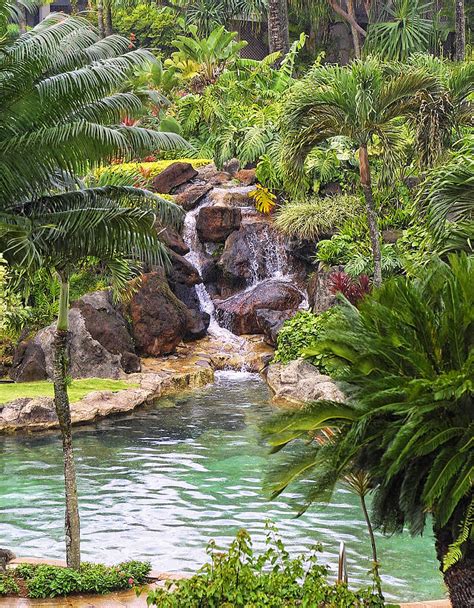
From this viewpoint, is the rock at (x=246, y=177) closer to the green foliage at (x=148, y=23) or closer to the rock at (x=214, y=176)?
the rock at (x=214, y=176)

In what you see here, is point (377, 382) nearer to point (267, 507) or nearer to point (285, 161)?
point (267, 507)

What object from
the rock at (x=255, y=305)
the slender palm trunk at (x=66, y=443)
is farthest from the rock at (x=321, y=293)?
the slender palm trunk at (x=66, y=443)

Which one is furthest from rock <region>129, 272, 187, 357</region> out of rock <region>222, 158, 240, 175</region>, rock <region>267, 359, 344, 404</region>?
rock <region>222, 158, 240, 175</region>

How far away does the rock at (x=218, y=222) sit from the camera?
88.2 feet

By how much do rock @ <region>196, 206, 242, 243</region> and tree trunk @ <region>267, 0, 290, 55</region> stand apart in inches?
408

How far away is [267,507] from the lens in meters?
13.2

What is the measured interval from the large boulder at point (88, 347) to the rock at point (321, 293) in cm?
458

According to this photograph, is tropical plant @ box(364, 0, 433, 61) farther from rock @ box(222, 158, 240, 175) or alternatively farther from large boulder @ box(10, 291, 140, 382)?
large boulder @ box(10, 291, 140, 382)

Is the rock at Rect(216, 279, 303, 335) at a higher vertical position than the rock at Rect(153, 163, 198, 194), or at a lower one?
lower

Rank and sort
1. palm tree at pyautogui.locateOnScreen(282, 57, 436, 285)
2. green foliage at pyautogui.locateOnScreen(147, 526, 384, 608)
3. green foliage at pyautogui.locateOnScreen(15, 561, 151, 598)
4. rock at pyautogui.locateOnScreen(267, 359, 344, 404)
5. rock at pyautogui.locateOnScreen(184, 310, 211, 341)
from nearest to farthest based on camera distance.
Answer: green foliage at pyautogui.locateOnScreen(147, 526, 384, 608) → green foliage at pyautogui.locateOnScreen(15, 561, 151, 598) → palm tree at pyautogui.locateOnScreen(282, 57, 436, 285) → rock at pyautogui.locateOnScreen(267, 359, 344, 404) → rock at pyautogui.locateOnScreen(184, 310, 211, 341)

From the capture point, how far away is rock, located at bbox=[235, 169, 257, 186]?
2945 centimetres

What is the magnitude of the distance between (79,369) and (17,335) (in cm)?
284

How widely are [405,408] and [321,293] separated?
1618 cm

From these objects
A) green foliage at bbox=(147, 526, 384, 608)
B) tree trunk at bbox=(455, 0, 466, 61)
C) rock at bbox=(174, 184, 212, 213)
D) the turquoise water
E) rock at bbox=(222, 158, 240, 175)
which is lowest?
the turquoise water
